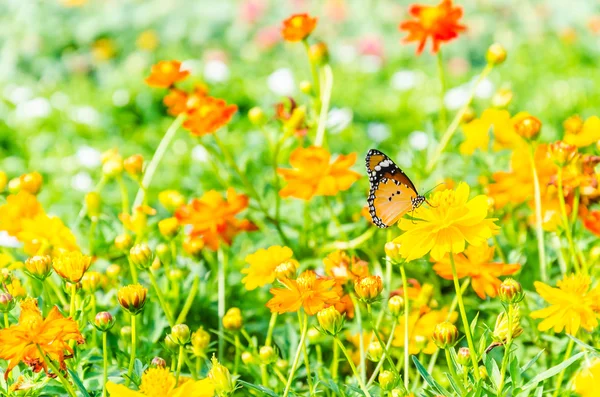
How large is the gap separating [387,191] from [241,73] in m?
2.78

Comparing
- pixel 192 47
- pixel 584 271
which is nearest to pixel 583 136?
pixel 584 271

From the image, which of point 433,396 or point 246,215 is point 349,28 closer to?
point 246,215

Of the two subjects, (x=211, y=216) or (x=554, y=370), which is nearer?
(x=554, y=370)

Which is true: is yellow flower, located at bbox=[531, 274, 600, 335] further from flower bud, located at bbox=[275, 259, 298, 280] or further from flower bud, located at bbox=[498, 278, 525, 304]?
flower bud, located at bbox=[275, 259, 298, 280]

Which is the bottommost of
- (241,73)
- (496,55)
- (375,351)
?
(241,73)

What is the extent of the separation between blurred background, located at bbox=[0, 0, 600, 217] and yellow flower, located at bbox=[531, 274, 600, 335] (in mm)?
603

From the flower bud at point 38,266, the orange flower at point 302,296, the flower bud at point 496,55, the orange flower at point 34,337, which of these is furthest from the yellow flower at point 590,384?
the flower bud at point 496,55

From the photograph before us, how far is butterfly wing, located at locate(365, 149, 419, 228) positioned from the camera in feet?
3.34

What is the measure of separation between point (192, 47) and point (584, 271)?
3.62 metres

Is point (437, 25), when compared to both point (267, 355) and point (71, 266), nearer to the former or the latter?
point (267, 355)

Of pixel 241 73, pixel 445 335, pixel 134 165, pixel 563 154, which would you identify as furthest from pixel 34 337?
→ pixel 241 73

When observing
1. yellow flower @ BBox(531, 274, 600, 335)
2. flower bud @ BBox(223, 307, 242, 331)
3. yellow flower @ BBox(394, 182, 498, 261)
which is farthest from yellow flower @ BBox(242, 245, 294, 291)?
yellow flower @ BBox(531, 274, 600, 335)

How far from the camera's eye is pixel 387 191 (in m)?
1.06

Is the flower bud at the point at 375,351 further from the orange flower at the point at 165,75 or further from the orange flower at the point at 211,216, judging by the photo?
the orange flower at the point at 165,75
